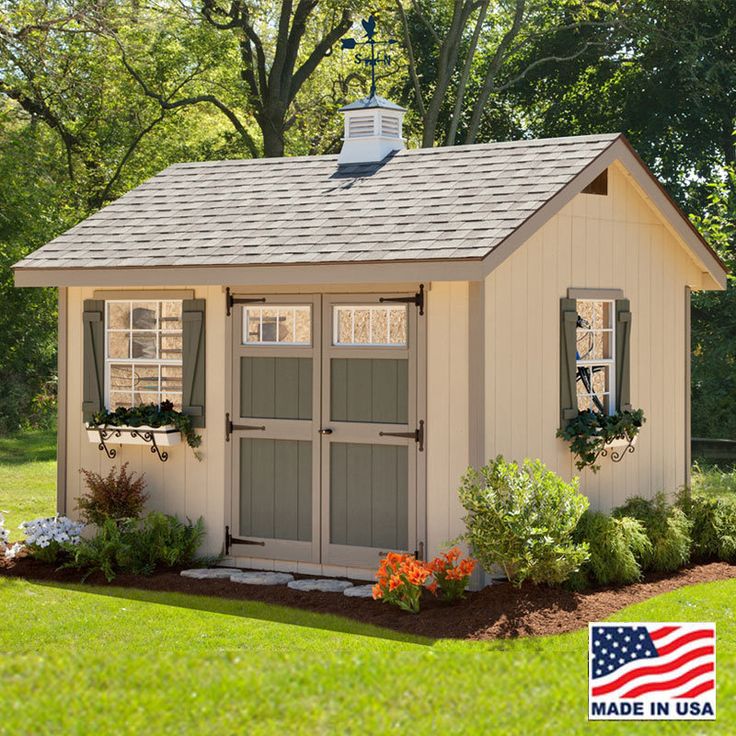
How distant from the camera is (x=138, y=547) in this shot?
10984 millimetres

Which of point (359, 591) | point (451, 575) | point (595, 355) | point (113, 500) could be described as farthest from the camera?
point (595, 355)

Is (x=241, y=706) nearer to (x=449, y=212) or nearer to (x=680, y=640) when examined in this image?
(x=680, y=640)

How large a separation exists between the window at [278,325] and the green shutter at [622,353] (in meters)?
2.77

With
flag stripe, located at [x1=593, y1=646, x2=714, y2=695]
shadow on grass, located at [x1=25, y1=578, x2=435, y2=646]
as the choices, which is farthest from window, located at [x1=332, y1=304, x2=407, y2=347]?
flag stripe, located at [x1=593, y1=646, x2=714, y2=695]

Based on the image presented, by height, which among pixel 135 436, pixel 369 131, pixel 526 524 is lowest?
pixel 526 524

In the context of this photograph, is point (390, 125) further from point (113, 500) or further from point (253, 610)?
point (253, 610)

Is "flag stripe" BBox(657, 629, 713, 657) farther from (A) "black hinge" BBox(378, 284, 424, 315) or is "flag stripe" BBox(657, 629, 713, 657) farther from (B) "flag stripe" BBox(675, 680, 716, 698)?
(A) "black hinge" BBox(378, 284, 424, 315)

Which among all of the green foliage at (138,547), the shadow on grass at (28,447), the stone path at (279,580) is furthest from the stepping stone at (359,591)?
the shadow on grass at (28,447)

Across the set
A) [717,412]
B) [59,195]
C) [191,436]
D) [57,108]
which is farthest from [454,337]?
[57,108]

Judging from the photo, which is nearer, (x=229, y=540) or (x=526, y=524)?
(x=526, y=524)

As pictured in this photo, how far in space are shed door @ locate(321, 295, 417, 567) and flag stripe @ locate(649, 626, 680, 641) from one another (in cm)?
297

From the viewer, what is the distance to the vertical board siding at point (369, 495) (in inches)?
410

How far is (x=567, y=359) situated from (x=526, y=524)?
2002 mm

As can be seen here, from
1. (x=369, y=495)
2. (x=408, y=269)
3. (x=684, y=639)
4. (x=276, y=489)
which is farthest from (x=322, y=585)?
(x=684, y=639)
